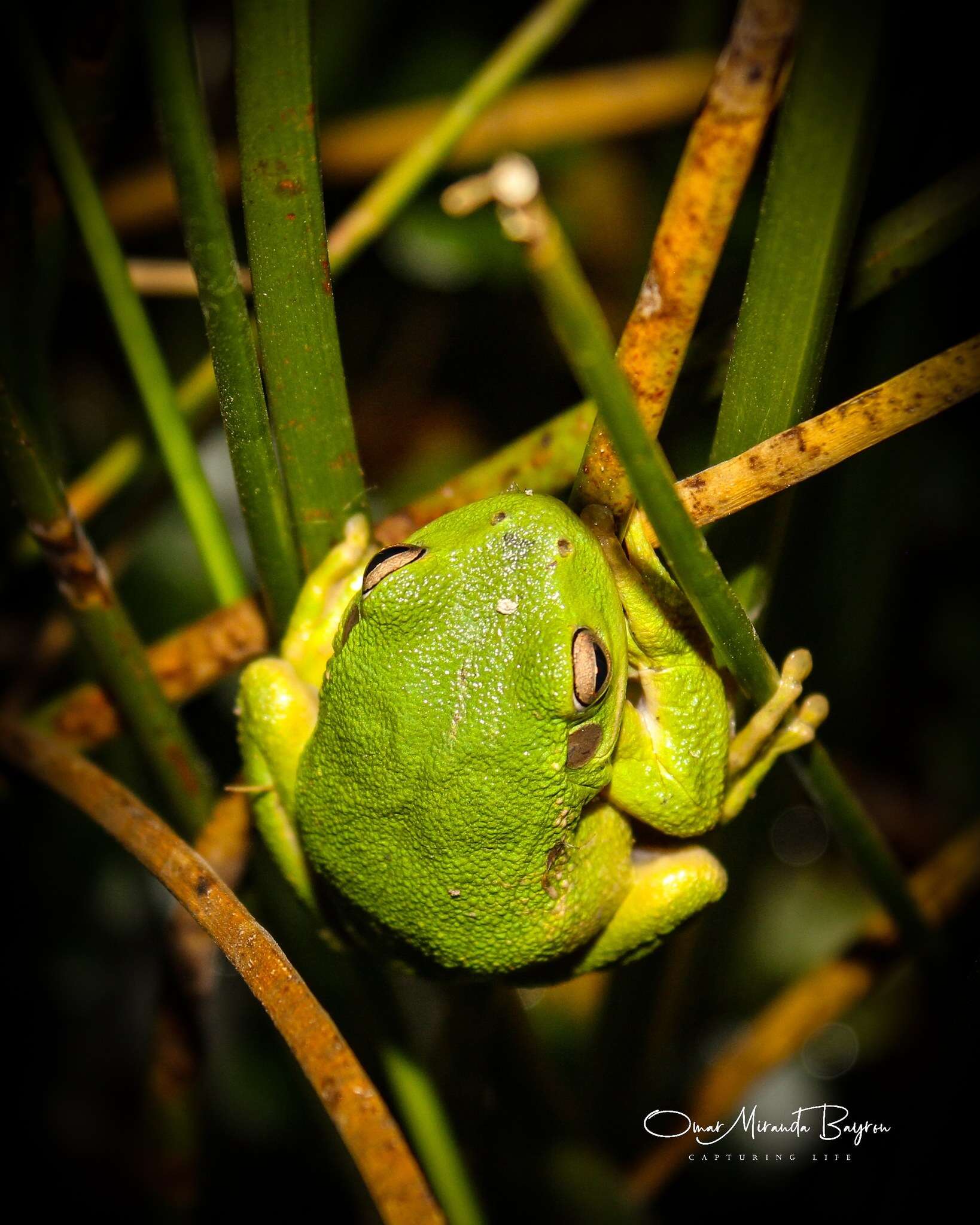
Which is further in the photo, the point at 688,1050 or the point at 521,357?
the point at 521,357

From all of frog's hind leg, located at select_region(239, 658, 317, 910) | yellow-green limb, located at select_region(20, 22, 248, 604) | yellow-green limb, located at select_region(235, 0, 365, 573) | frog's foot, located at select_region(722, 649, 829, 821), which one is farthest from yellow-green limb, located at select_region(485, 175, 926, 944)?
yellow-green limb, located at select_region(20, 22, 248, 604)

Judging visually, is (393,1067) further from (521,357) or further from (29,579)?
(521,357)

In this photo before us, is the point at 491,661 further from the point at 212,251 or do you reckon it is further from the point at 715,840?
the point at 715,840

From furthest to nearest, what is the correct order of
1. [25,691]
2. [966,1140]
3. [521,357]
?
[521,357] → [25,691] → [966,1140]

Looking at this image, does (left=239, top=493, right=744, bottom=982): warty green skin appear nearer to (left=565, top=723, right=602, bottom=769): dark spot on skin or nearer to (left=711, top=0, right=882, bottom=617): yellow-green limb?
(left=565, top=723, right=602, bottom=769): dark spot on skin

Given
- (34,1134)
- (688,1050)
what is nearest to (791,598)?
(688,1050)

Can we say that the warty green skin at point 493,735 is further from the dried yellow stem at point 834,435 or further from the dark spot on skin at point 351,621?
the dried yellow stem at point 834,435
